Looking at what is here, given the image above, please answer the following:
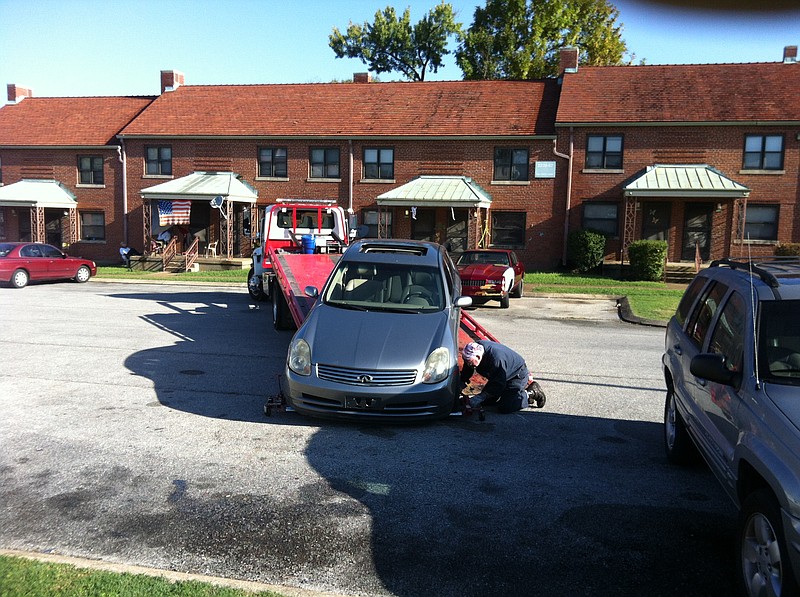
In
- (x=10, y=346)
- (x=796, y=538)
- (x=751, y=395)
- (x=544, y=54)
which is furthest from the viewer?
(x=544, y=54)

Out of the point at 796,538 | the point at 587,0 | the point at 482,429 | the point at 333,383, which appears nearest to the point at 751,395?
the point at 796,538

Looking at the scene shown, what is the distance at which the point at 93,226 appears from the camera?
110 ft

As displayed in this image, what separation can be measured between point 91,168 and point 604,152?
80.3 feet

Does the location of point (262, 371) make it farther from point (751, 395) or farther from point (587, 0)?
point (587, 0)

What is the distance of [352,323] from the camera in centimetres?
729

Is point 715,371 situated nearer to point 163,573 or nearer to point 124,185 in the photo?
point 163,573

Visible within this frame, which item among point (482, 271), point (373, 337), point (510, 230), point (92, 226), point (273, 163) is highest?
point (273, 163)

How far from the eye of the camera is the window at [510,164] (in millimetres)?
28875

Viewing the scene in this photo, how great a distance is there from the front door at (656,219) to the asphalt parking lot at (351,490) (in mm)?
19564

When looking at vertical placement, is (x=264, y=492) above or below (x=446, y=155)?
below

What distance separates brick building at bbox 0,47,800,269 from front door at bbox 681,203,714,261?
5cm

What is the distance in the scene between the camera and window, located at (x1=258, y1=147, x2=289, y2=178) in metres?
31.1

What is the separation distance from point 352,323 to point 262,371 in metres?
2.58

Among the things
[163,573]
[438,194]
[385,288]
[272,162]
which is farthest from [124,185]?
[163,573]
